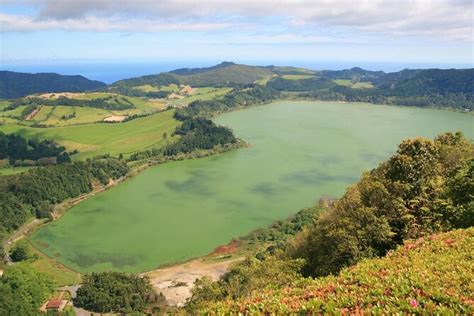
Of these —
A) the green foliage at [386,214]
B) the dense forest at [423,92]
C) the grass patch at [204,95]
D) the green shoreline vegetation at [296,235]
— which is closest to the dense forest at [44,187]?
the green shoreline vegetation at [296,235]

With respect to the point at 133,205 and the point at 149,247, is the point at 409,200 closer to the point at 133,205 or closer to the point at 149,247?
the point at 149,247

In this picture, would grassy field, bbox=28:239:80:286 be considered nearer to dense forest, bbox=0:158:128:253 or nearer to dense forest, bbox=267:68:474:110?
dense forest, bbox=0:158:128:253

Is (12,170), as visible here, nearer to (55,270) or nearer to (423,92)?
(55,270)

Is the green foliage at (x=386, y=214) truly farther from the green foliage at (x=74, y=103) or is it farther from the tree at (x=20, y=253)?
the green foliage at (x=74, y=103)

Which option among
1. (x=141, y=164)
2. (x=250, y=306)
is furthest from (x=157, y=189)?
(x=250, y=306)

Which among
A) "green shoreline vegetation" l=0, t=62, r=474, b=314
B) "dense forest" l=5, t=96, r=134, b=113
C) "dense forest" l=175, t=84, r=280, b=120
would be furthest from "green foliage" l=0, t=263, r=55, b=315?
"dense forest" l=5, t=96, r=134, b=113

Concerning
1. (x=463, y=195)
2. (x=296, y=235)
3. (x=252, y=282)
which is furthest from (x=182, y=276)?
(x=463, y=195)

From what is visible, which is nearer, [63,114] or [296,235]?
[296,235]
